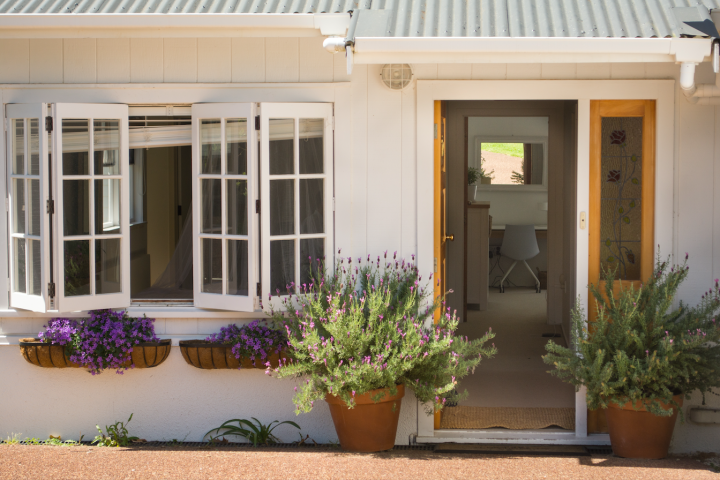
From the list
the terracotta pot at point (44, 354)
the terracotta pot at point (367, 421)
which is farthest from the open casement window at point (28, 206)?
the terracotta pot at point (367, 421)

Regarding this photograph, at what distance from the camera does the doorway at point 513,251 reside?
4.89m

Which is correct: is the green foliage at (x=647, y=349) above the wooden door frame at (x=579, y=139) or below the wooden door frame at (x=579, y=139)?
below

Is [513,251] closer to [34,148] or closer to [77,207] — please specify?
[77,207]

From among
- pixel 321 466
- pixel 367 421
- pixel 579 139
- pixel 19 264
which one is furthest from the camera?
pixel 19 264

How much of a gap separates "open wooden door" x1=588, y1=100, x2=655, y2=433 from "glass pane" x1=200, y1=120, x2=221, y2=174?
2.31 m

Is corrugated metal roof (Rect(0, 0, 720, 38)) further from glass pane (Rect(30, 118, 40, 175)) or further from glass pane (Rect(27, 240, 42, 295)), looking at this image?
glass pane (Rect(27, 240, 42, 295))

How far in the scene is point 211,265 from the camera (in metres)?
4.52

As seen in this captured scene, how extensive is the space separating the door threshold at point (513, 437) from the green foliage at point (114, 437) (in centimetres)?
187

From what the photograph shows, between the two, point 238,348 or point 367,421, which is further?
point 238,348

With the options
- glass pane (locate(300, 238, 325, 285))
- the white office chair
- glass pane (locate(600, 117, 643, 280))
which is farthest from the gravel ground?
Answer: the white office chair

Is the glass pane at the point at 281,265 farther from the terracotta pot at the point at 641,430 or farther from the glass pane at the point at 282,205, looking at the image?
the terracotta pot at the point at 641,430

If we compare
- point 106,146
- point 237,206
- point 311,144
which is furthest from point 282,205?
point 106,146

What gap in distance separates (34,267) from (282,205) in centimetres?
163

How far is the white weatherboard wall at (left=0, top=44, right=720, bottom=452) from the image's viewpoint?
14.3 feet
